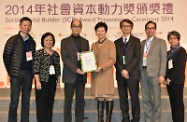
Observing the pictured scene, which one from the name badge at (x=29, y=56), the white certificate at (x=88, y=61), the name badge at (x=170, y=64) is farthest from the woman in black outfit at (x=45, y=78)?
the name badge at (x=170, y=64)

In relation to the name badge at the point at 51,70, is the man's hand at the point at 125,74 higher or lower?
lower

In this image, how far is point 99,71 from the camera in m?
4.20

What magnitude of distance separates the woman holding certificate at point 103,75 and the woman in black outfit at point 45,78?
0.64m

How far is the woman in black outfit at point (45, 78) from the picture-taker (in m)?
3.99

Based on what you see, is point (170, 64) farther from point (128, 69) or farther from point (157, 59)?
point (128, 69)

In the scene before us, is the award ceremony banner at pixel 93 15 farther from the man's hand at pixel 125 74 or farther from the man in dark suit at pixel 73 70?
the man's hand at pixel 125 74

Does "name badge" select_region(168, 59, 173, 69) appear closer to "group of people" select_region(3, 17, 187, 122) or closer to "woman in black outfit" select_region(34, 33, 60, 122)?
"group of people" select_region(3, 17, 187, 122)

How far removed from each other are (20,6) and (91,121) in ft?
10.7

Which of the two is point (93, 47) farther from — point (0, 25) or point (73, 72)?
point (0, 25)

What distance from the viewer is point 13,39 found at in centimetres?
410

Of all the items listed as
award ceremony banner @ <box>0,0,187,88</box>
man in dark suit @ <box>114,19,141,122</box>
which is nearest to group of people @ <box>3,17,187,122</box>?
man in dark suit @ <box>114,19,141,122</box>

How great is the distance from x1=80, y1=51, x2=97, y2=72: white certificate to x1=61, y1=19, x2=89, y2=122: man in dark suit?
8 cm

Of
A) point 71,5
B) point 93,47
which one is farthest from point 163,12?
point 93,47

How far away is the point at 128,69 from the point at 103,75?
0.39 m
